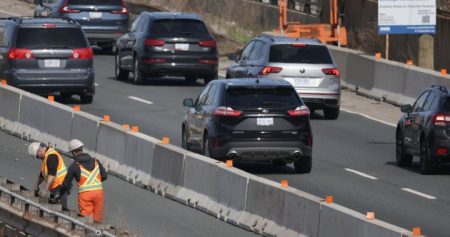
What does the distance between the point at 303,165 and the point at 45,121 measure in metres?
6.25

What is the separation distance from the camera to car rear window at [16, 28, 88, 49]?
34125 mm

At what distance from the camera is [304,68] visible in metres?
32.6

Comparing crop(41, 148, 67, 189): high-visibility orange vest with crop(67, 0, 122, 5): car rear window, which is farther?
crop(67, 0, 122, 5): car rear window

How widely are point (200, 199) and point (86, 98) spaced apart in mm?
12936

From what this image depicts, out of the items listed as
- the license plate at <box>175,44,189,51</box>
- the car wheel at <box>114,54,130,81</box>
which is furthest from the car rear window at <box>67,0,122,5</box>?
the license plate at <box>175,44,189,51</box>

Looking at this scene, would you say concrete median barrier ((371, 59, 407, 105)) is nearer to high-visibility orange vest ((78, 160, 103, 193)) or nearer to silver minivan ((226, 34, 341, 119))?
silver minivan ((226, 34, 341, 119))

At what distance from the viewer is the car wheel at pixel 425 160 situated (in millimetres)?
25969

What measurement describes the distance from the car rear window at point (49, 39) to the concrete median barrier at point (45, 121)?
379 centimetres

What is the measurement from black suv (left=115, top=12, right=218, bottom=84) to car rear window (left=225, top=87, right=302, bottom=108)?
506 inches

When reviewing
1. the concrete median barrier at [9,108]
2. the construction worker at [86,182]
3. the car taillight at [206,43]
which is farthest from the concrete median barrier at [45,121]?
the construction worker at [86,182]

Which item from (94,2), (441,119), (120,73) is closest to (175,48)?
(120,73)

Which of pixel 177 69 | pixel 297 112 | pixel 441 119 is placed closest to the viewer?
pixel 297 112

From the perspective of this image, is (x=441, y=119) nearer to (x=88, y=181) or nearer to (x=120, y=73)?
(x=88, y=181)

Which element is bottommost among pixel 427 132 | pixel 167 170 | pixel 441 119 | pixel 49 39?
pixel 167 170
